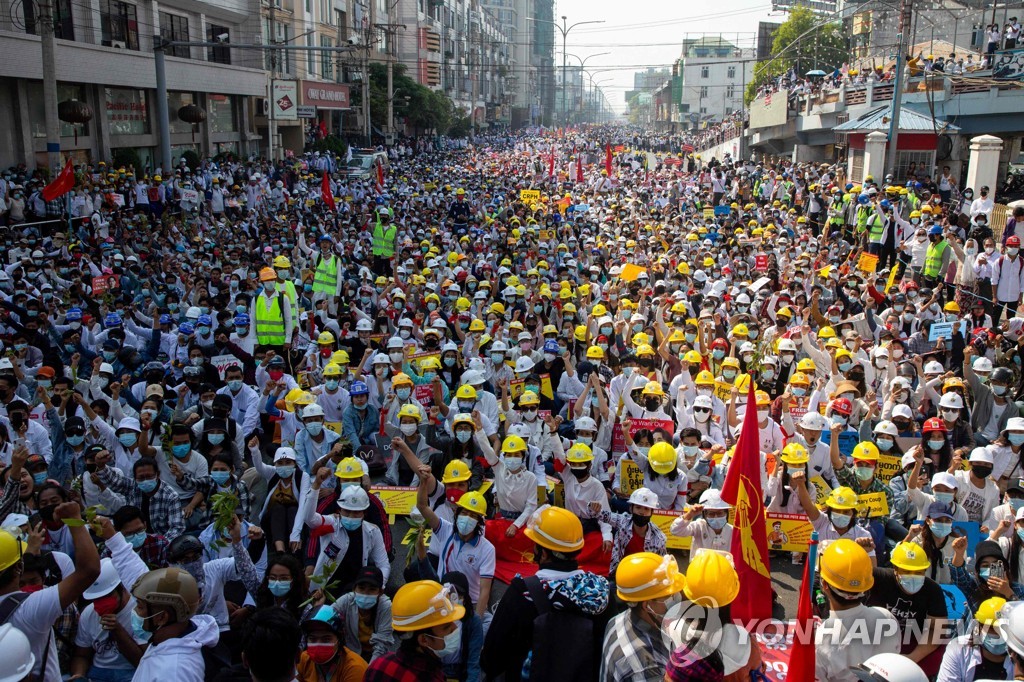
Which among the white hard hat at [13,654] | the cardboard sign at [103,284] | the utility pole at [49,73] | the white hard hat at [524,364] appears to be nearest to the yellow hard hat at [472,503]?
the white hard hat at [13,654]

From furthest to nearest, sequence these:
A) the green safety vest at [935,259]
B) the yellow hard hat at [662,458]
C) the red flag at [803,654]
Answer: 1. the green safety vest at [935,259]
2. the yellow hard hat at [662,458]
3. the red flag at [803,654]

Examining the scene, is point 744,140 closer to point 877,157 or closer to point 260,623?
point 877,157

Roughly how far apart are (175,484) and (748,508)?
3.98 m

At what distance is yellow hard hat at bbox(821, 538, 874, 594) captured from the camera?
4.11 m

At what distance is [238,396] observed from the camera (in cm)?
852

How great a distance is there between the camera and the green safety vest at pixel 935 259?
14250 mm

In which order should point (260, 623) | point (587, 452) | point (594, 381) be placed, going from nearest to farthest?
point (260, 623)
point (587, 452)
point (594, 381)

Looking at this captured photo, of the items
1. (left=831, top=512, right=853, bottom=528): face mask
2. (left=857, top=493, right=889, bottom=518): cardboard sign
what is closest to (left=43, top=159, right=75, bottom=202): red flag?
(left=857, top=493, right=889, bottom=518): cardboard sign

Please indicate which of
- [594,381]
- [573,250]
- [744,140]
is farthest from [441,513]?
[744,140]

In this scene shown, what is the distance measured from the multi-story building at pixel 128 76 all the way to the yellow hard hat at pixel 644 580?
60.0 feet

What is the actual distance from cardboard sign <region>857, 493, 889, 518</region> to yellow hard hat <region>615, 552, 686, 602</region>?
10.3ft

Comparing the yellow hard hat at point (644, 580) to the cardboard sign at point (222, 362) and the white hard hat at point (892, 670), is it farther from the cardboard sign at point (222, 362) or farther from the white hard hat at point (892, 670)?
the cardboard sign at point (222, 362)

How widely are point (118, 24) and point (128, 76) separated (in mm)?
1828

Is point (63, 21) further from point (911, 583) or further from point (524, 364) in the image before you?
point (911, 583)
